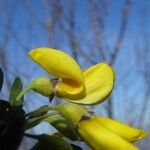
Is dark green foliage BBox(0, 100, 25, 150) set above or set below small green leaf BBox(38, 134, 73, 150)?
above

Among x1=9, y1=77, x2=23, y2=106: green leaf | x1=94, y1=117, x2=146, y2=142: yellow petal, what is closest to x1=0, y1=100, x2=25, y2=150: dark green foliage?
x1=9, y1=77, x2=23, y2=106: green leaf

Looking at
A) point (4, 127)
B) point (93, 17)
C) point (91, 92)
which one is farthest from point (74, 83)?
point (93, 17)

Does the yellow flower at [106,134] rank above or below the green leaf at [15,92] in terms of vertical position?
below

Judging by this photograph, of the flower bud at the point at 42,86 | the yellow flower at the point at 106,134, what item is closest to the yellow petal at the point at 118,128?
the yellow flower at the point at 106,134

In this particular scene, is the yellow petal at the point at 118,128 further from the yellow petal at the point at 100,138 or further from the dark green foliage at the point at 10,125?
the dark green foliage at the point at 10,125

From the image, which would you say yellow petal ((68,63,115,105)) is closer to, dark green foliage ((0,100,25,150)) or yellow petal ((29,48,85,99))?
yellow petal ((29,48,85,99))

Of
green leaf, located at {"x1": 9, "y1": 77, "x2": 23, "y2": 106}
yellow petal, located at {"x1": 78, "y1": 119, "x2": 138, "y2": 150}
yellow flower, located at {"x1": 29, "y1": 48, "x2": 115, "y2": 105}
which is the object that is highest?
yellow flower, located at {"x1": 29, "y1": 48, "x2": 115, "y2": 105}

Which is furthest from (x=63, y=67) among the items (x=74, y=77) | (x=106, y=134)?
(x=106, y=134)

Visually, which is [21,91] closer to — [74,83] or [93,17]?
[74,83]
